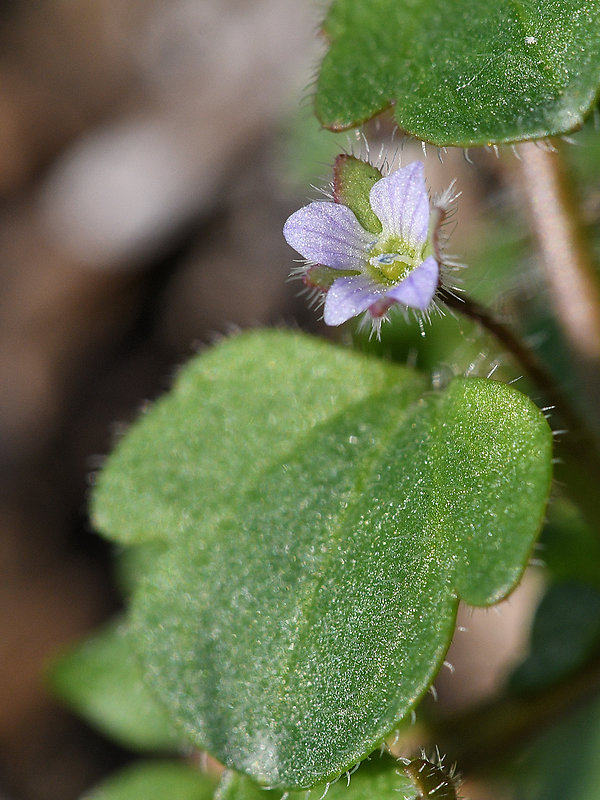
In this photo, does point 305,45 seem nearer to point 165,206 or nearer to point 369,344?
point 165,206

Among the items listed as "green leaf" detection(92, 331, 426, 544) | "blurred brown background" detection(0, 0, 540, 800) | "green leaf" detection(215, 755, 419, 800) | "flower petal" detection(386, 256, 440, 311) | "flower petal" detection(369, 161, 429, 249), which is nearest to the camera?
"flower petal" detection(386, 256, 440, 311)

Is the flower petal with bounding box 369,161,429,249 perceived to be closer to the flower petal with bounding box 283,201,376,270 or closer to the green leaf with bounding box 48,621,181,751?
the flower petal with bounding box 283,201,376,270

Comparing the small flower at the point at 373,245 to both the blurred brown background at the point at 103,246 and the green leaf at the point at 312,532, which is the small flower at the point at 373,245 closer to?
the green leaf at the point at 312,532

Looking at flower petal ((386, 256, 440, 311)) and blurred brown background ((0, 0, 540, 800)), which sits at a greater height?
flower petal ((386, 256, 440, 311))

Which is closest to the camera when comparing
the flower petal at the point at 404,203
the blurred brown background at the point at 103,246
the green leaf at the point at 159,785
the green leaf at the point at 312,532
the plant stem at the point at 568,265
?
the flower petal at the point at 404,203

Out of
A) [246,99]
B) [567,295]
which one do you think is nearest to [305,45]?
[246,99]

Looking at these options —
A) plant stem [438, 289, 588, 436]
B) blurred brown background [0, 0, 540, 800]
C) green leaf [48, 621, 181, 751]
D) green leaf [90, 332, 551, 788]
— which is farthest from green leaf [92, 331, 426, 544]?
blurred brown background [0, 0, 540, 800]

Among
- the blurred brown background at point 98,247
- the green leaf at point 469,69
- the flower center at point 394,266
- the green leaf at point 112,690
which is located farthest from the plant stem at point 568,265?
the blurred brown background at point 98,247
